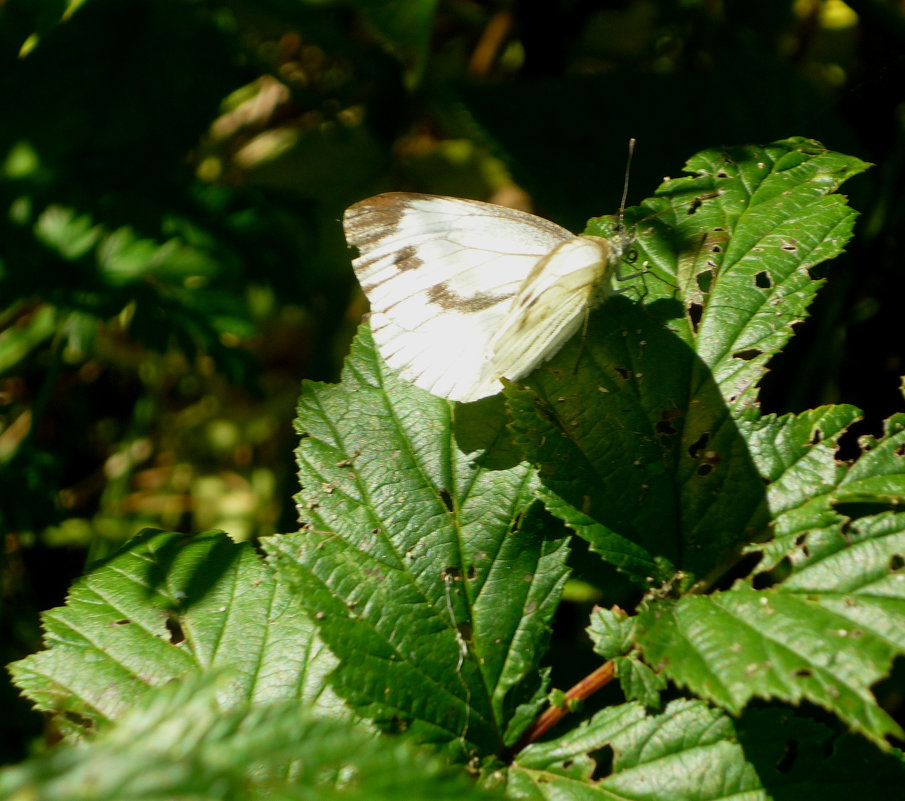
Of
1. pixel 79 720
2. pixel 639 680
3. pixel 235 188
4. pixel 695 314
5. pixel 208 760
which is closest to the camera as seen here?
pixel 208 760

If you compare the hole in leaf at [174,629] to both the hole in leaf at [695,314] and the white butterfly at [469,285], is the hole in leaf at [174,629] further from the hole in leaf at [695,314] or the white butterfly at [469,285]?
the hole in leaf at [695,314]

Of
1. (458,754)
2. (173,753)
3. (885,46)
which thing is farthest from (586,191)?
(173,753)

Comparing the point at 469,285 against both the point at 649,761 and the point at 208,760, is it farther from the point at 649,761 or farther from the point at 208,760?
the point at 208,760

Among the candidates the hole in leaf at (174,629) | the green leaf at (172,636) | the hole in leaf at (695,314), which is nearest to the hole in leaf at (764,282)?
the hole in leaf at (695,314)

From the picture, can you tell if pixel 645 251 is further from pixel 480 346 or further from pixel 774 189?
pixel 480 346

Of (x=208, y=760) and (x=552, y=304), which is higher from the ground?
(x=552, y=304)

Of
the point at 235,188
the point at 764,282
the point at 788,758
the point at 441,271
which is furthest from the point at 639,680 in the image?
the point at 235,188

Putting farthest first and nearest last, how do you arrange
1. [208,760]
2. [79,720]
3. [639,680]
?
[79,720], [639,680], [208,760]

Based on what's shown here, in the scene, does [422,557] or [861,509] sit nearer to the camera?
[422,557]
